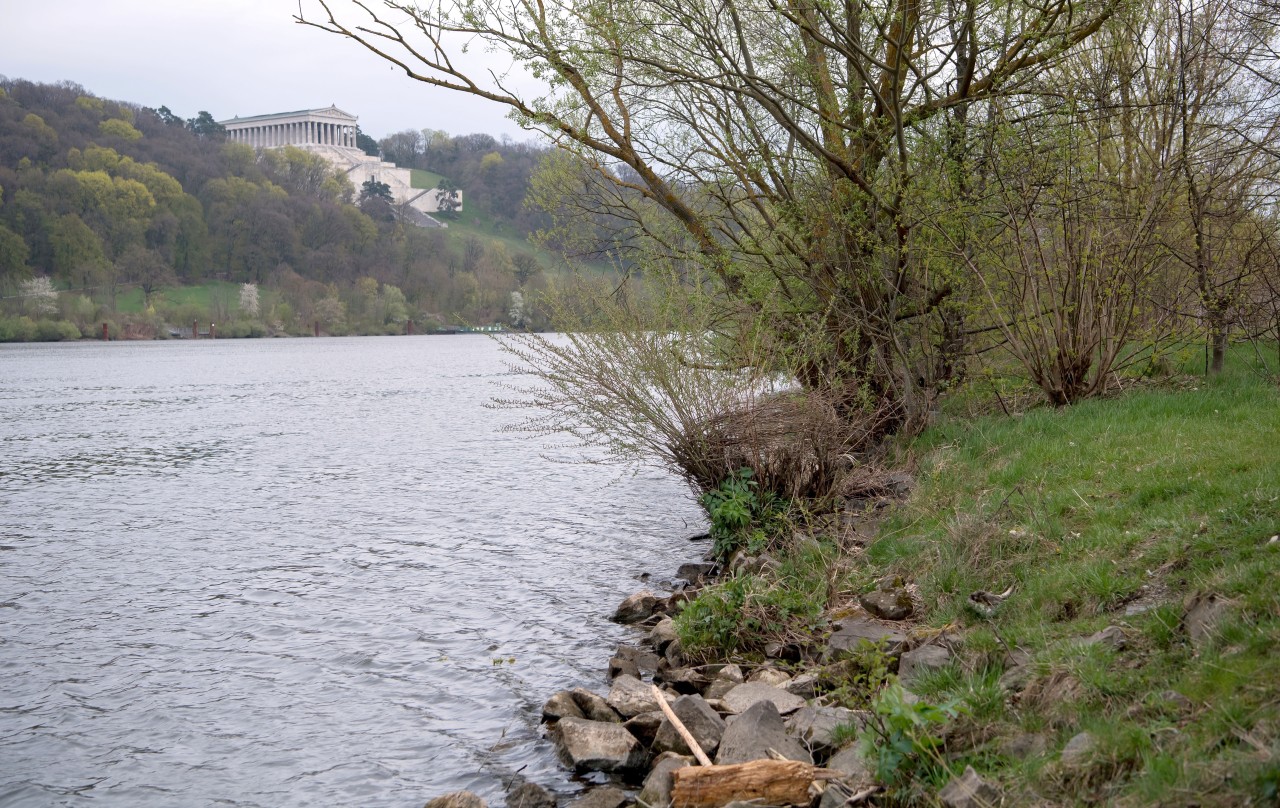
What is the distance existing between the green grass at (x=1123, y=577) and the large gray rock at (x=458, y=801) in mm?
3148

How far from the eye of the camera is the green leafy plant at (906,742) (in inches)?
223

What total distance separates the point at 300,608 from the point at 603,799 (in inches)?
291

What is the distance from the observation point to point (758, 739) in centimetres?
673

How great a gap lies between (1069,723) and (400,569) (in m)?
11.2

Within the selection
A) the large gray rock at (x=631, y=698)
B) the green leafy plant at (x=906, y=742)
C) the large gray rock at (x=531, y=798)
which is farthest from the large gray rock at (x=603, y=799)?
the green leafy plant at (x=906, y=742)

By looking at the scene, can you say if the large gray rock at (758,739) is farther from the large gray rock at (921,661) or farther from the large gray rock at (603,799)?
the large gray rock at (921,661)

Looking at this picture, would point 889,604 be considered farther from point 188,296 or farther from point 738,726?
point 188,296

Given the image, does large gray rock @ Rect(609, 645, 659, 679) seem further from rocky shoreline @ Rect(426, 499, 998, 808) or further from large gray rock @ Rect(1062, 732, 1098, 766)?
large gray rock @ Rect(1062, 732, 1098, 766)

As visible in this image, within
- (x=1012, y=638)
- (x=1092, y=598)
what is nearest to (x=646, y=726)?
(x=1012, y=638)

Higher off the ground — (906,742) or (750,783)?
(906,742)

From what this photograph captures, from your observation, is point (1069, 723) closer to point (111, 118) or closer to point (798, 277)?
point (798, 277)

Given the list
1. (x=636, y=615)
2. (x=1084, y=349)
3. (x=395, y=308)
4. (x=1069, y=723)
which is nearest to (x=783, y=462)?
(x=636, y=615)

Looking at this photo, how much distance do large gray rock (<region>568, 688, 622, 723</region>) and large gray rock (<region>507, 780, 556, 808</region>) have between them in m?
1.12

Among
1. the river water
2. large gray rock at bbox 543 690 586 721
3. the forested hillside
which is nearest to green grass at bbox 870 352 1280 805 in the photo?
large gray rock at bbox 543 690 586 721
